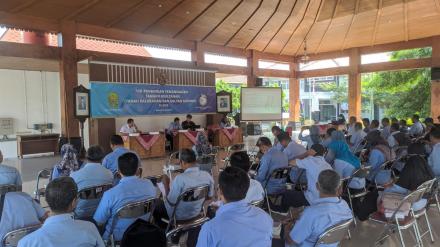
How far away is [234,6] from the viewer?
32.1 ft

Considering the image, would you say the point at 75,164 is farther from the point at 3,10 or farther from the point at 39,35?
the point at 39,35

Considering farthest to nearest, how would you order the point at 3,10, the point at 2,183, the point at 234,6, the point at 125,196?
the point at 234,6 < the point at 3,10 < the point at 2,183 < the point at 125,196

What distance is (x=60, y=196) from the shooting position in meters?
1.58

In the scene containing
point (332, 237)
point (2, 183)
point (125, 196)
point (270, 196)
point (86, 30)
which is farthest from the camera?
point (86, 30)

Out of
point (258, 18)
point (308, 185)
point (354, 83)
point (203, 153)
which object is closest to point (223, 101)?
point (258, 18)

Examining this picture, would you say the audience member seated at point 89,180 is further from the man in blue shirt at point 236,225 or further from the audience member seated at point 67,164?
the man in blue shirt at point 236,225

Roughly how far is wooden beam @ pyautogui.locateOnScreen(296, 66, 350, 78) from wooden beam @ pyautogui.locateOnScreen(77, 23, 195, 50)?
21.1ft

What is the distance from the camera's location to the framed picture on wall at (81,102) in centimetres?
794

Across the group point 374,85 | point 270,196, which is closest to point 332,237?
point 270,196

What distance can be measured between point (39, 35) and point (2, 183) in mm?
7647

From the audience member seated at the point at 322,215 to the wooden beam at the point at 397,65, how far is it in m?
12.7

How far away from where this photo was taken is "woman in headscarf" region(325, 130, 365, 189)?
12.6 ft

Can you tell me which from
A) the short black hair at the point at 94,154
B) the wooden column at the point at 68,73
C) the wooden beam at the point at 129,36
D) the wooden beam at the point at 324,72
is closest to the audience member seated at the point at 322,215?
the short black hair at the point at 94,154

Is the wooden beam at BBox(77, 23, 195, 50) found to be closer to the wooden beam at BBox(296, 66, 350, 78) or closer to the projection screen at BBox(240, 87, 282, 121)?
the projection screen at BBox(240, 87, 282, 121)
